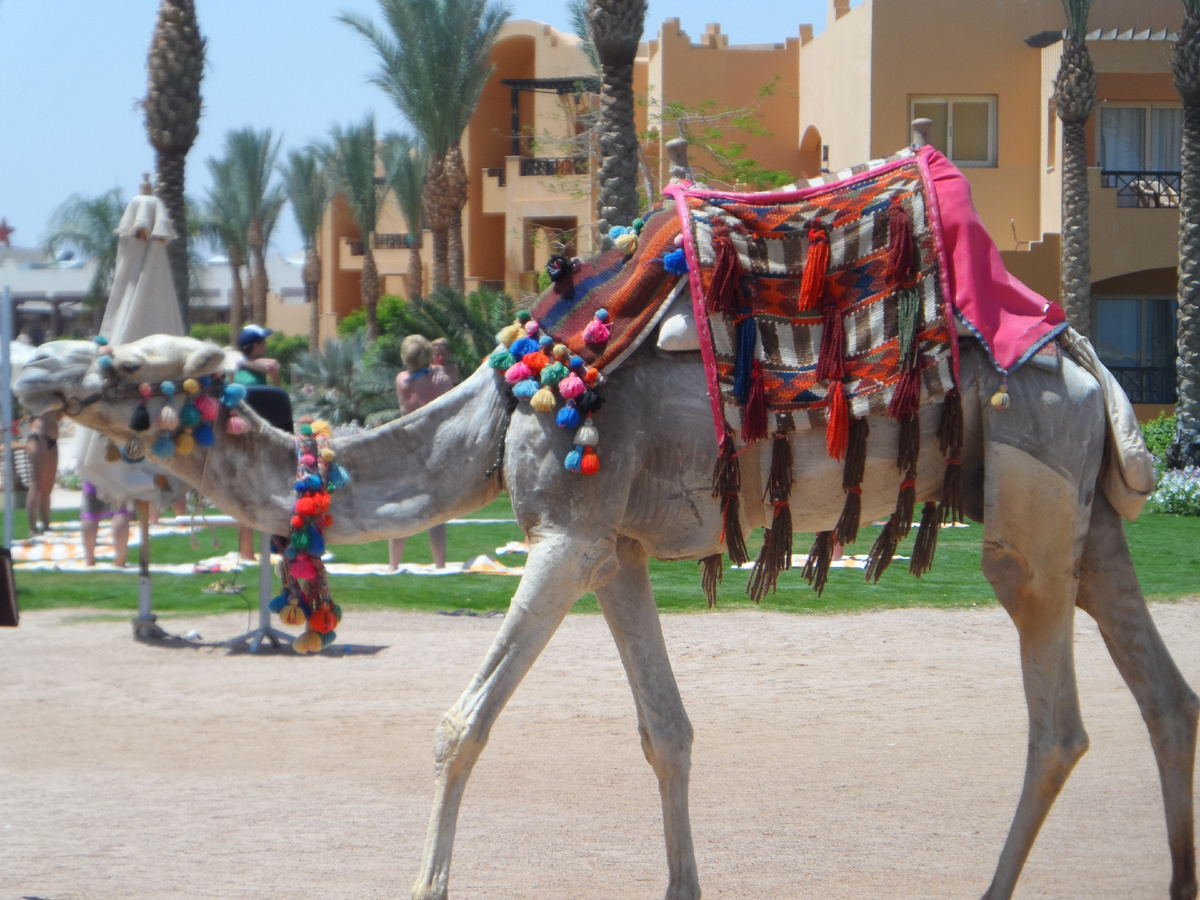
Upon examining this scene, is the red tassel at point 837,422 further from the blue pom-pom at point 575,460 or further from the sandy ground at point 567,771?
the sandy ground at point 567,771

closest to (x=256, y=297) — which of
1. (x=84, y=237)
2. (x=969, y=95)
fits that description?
(x=84, y=237)

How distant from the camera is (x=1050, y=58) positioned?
89.9 ft

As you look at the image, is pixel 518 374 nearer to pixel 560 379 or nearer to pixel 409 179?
pixel 560 379

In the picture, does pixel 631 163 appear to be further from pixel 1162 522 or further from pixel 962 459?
pixel 962 459

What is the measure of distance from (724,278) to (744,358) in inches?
10.3

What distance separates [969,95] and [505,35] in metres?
18.1

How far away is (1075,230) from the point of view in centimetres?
2441

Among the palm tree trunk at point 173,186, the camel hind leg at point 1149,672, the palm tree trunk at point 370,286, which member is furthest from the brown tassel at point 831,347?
the palm tree trunk at point 370,286

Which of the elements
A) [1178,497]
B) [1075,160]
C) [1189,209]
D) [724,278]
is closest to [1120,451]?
[724,278]

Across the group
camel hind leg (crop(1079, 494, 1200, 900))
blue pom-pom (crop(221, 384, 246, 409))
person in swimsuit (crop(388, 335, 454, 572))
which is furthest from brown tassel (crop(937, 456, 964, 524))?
person in swimsuit (crop(388, 335, 454, 572))

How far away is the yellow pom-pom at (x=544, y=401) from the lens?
13.6 ft

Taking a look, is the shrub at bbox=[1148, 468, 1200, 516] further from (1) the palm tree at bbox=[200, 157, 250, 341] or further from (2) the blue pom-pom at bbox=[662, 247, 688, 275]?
(1) the palm tree at bbox=[200, 157, 250, 341]

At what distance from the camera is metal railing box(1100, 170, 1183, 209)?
2811 cm

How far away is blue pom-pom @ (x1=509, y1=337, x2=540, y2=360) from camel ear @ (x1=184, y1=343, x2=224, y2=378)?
95 centimetres
